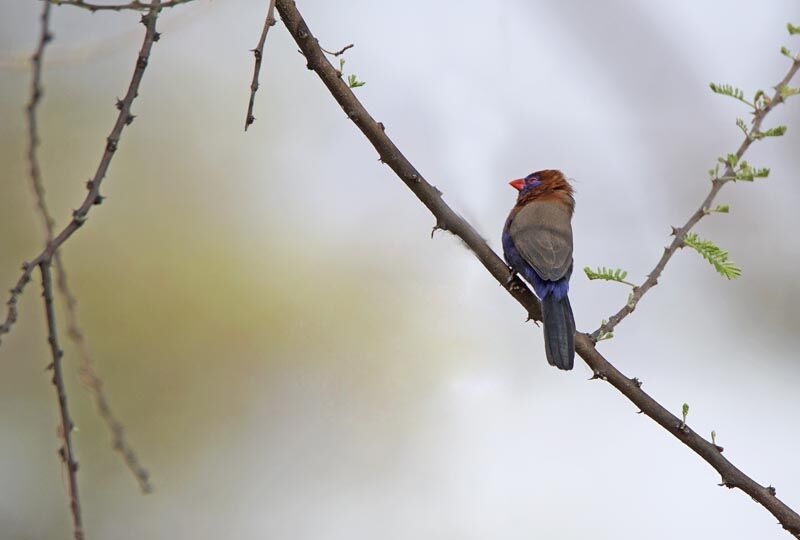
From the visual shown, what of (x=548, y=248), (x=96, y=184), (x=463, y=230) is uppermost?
(x=548, y=248)

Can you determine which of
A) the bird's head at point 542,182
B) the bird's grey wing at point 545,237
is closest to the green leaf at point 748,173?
the bird's grey wing at point 545,237

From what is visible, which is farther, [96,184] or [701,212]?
[701,212]

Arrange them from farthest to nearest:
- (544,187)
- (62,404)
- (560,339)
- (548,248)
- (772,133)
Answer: (544,187), (548,248), (560,339), (772,133), (62,404)

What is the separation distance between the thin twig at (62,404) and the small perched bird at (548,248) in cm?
176

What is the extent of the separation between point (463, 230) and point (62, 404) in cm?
122

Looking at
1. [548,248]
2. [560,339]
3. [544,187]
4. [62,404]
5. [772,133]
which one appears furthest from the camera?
[544,187]

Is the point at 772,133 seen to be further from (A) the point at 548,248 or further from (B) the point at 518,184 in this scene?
(B) the point at 518,184

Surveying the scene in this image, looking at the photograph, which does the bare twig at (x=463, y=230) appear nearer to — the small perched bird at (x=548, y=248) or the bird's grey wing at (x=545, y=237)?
the small perched bird at (x=548, y=248)

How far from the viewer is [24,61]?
9.60 feet

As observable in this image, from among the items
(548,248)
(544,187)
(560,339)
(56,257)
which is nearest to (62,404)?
(56,257)

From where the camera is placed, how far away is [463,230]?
260 cm

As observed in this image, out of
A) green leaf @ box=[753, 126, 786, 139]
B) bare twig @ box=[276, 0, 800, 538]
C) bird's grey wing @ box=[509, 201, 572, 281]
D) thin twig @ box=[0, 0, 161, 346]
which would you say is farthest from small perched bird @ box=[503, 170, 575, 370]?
thin twig @ box=[0, 0, 161, 346]

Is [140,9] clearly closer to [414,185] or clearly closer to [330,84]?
[330,84]

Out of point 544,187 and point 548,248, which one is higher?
point 544,187
